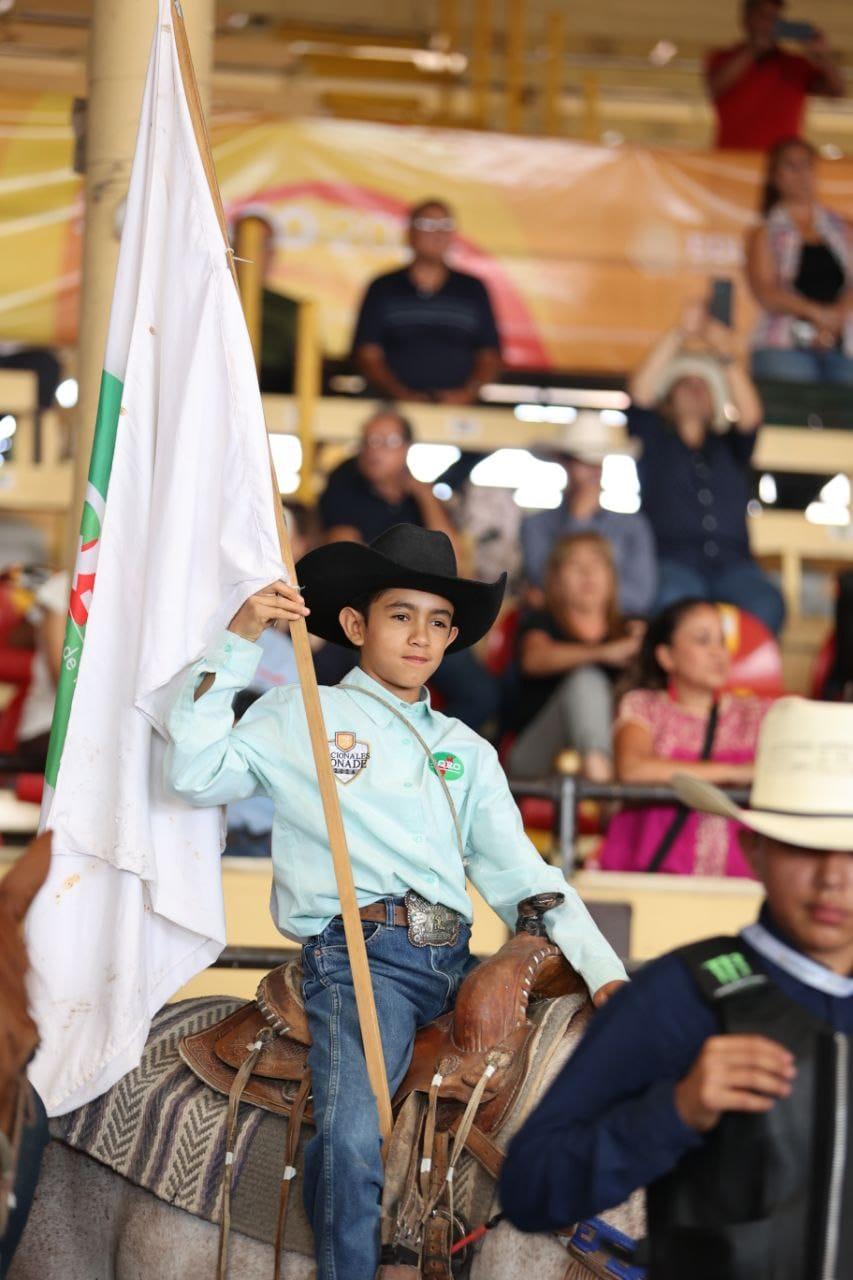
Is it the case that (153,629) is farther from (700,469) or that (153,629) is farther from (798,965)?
(700,469)

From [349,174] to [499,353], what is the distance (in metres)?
1.27

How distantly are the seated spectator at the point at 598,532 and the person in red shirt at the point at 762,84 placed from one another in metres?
2.79

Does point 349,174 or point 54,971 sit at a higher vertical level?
point 349,174

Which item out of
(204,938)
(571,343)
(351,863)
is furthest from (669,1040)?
(571,343)

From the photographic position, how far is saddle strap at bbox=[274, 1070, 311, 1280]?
11.5 ft

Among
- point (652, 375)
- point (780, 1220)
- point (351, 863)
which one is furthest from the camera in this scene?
point (652, 375)

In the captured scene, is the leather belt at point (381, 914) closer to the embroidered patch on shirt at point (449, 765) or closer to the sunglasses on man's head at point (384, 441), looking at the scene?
the embroidered patch on shirt at point (449, 765)

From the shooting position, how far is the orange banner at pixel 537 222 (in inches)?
388

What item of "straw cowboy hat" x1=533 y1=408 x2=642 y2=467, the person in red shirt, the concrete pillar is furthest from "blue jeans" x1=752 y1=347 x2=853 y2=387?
the concrete pillar

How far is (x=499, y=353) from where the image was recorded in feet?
32.0

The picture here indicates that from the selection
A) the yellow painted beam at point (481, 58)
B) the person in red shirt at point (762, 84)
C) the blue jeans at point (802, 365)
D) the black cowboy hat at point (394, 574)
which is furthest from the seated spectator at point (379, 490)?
the black cowboy hat at point (394, 574)

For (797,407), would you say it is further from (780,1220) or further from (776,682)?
(780,1220)

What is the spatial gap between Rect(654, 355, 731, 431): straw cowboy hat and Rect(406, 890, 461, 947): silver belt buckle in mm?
5879

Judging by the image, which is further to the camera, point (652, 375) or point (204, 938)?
point (652, 375)
